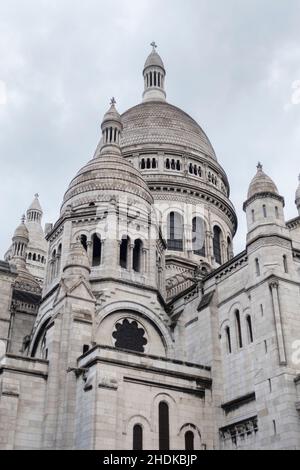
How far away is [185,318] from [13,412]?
1299 cm

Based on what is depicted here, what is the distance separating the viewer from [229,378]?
32.5 meters

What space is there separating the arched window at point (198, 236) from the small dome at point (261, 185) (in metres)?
19.1

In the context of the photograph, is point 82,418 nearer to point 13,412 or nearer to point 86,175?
point 13,412

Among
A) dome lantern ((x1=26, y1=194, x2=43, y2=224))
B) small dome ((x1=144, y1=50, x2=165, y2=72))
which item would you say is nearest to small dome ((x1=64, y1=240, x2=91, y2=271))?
small dome ((x1=144, y1=50, x2=165, y2=72))

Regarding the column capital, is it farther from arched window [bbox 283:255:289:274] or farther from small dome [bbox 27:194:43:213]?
small dome [bbox 27:194:43:213]

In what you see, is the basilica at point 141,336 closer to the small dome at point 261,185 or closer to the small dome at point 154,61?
the small dome at point 261,185

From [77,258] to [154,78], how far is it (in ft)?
141

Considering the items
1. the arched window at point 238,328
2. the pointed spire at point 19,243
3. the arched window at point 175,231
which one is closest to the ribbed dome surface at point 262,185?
the arched window at point 238,328

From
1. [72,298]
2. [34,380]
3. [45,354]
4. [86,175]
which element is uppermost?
[86,175]

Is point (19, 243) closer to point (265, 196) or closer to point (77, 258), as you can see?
point (77, 258)

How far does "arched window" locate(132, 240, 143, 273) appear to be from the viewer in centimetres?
4012

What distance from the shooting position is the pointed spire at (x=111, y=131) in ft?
157

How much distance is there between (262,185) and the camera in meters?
34.2
